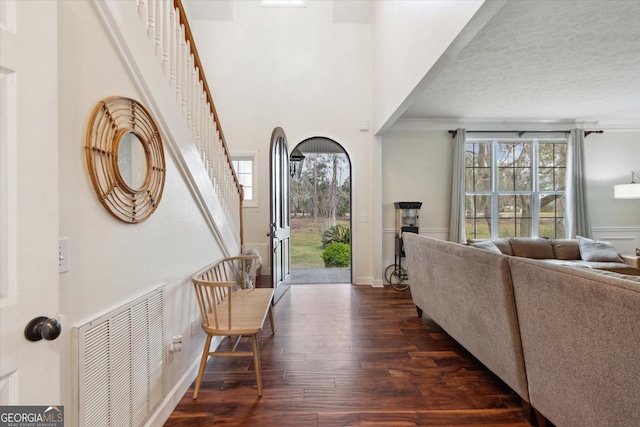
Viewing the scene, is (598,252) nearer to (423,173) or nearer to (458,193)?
(458,193)

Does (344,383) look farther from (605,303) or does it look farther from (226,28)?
(226,28)

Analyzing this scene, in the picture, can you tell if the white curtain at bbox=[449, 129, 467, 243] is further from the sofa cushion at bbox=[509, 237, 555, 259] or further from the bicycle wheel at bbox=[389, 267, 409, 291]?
the bicycle wheel at bbox=[389, 267, 409, 291]

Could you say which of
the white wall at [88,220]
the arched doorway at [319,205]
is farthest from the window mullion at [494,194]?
Result: the white wall at [88,220]

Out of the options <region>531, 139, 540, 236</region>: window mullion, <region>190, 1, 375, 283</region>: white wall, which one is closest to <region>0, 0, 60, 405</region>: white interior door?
<region>190, 1, 375, 283</region>: white wall

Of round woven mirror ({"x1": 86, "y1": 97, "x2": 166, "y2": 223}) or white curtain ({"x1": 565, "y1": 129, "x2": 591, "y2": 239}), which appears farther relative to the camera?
white curtain ({"x1": 565, "y1": 129, "x2": 591, "y2": 239})

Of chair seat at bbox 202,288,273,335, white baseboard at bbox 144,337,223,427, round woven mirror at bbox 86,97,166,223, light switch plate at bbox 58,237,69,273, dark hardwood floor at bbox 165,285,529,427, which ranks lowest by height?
dark hardwood floor at bbox 165,285,529,427

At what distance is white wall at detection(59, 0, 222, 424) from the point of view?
1.02 metres

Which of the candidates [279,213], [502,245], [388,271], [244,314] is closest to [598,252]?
[502,245]

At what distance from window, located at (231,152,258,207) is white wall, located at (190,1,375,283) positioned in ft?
0.33

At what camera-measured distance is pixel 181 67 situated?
77.9 inches

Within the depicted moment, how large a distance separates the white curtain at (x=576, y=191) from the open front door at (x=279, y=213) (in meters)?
4.94

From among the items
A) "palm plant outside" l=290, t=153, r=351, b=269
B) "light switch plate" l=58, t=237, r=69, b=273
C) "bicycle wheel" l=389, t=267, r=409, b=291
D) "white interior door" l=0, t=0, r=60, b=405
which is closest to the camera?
"white interior door" l=0, t=0, r=60, b=405

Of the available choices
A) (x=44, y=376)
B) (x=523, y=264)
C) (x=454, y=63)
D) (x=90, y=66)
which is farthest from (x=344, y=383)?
(x=454, y=63)

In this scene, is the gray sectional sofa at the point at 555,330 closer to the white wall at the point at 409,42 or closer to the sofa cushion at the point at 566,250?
the white wall at the point at 409,42
